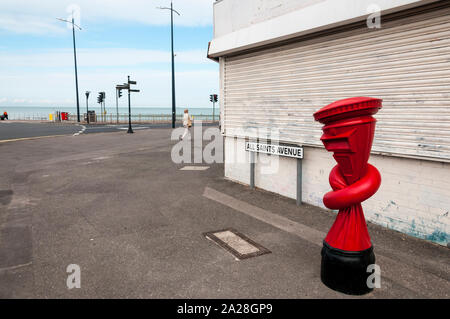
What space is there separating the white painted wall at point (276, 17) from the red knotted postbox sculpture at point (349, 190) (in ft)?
8.15

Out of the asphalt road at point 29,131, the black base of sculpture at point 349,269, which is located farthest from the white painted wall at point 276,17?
the asphalt road at point 29,131

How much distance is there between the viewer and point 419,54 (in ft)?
15.0

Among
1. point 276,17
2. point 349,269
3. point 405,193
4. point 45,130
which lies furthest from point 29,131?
point 349,269

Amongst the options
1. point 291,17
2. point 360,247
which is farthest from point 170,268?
point 291,17

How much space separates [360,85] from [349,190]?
2787 mm

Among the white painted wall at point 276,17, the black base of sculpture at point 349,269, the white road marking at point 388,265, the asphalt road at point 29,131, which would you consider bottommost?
the white road marking at point 388,265

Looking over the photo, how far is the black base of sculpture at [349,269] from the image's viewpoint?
3.25 metres

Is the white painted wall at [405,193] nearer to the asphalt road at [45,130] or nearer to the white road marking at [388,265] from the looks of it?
the white road marking at [388,265]

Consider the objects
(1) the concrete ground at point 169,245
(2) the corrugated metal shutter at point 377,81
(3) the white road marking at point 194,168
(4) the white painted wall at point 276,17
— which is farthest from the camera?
(3) the white road marking at point 194,168

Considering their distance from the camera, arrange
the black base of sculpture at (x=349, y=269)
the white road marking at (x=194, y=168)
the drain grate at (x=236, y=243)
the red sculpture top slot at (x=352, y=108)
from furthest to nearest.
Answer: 1. the white road marking at (x=194, y=168)
2. the drain grate at (x=236, y=243)
3. the black base of sculpture at (x=349, y=269)
4. the red sculpture top slot at (x=352, y=108)

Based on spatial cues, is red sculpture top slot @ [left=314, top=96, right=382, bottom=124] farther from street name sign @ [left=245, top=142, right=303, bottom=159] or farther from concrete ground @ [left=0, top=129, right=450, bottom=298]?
street name sign @ [left=245, top=142, right=303, bottom=159]

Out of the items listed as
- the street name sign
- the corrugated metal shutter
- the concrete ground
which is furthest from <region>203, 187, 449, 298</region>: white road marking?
the corrugated metal shutter

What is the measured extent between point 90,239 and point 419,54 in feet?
16.9
